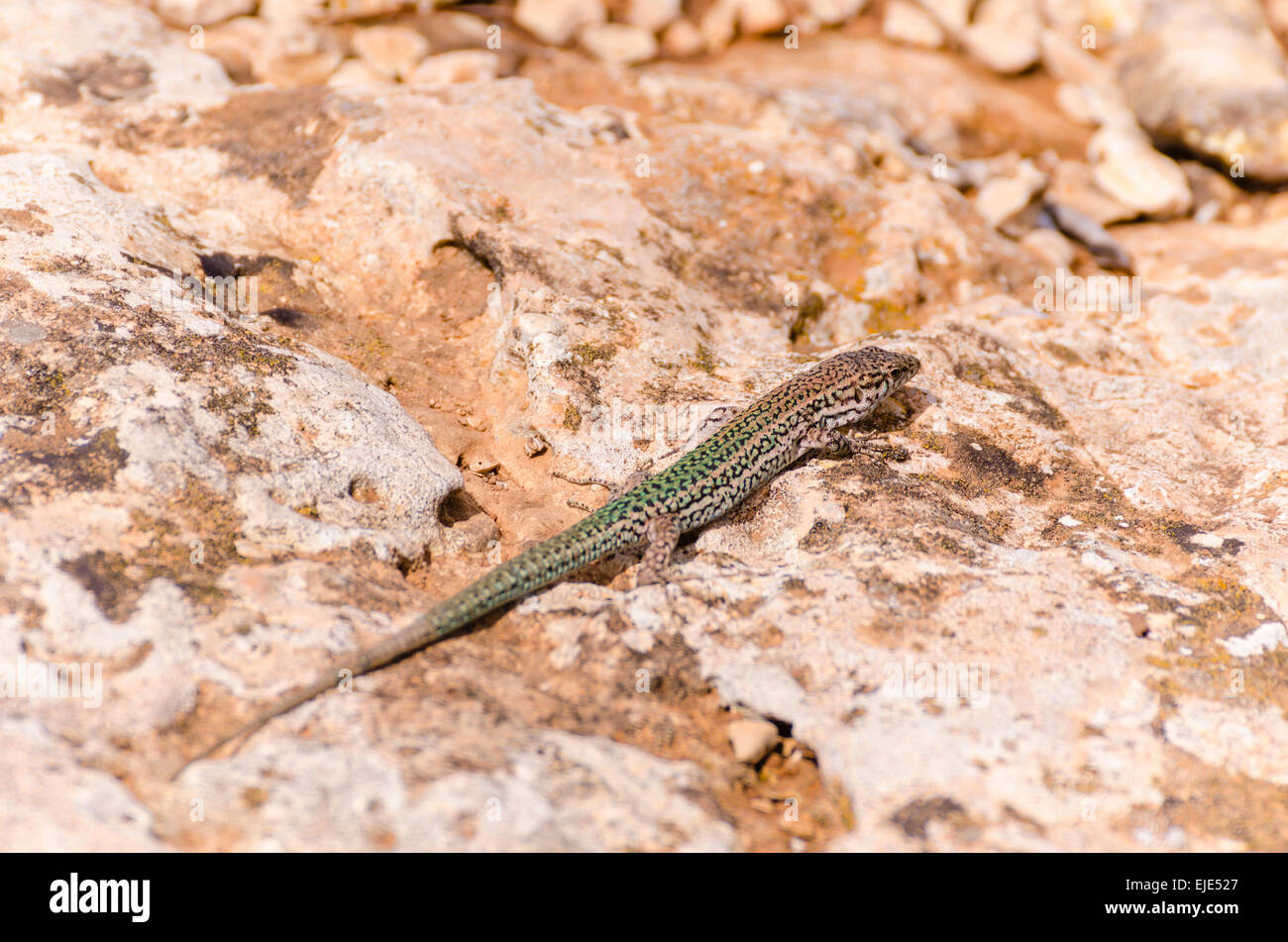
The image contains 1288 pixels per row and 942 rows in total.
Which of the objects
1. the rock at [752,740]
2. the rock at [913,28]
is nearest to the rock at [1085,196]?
the rock at [913,28]

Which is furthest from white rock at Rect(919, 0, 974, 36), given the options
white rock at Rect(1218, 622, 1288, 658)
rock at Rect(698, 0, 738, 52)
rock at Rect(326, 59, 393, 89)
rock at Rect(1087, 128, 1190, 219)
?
white rock at Rect(1218, 622, 1288, 658)

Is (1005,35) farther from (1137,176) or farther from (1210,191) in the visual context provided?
(1210,191)

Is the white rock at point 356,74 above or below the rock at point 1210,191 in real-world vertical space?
below

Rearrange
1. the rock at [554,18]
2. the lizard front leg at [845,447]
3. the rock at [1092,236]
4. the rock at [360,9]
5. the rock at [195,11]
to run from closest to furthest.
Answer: the lizard front leg at [845,447] → the rock at [1092,236] → the rock at [195,11] → the rock at [360,9] → the rock at [554,18]

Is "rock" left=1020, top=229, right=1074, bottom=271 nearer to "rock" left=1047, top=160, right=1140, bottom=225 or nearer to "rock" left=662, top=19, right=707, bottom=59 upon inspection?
"rock" left=1047, top=160, right=1140, bottom=225

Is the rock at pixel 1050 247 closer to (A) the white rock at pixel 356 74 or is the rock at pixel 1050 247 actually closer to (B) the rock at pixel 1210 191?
(B) the rock at pixel 1210 191

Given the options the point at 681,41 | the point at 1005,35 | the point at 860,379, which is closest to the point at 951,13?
the point at 1005,35
